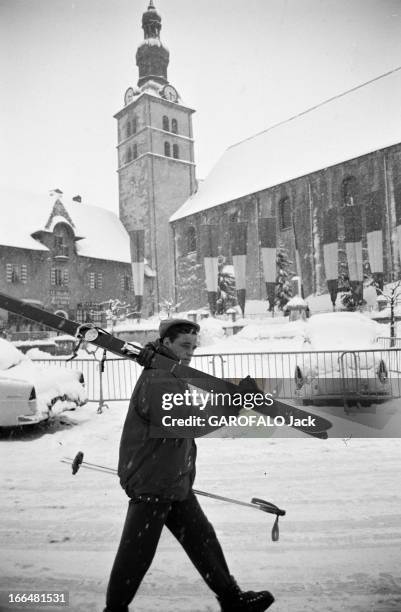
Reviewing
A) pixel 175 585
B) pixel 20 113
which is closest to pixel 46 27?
pixel 20 113

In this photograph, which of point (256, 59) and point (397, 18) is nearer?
point (397, 18)

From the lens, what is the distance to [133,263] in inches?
130

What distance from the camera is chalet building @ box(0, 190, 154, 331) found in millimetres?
3338

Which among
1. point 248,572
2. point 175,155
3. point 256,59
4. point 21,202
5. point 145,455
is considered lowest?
point 248,572

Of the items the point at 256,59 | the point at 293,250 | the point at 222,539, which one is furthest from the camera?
the point at 293,250

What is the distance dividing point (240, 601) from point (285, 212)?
1799 cm

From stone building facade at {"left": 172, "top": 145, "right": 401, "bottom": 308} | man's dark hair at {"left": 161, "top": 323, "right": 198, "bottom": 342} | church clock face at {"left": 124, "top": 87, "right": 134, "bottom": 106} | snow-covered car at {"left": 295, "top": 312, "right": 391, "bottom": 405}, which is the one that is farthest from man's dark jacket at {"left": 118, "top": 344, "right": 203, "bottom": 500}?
stone building facade at {"left": 172, "top": 145, "right": 401, "bottom": 308}

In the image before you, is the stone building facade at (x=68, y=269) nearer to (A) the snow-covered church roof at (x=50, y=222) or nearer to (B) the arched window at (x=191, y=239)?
(A) the snow-covered church roof at (x=50, y=222)

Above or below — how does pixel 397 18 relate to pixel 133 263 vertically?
above

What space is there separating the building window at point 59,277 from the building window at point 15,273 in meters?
0.26

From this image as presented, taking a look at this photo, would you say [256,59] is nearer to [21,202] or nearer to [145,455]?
[21,202]

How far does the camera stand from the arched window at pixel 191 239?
3.80 meters

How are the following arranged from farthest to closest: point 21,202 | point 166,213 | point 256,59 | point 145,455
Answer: point 166,213, point 21,202, point 256,59, point 145,455

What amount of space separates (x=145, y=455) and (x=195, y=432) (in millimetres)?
195
